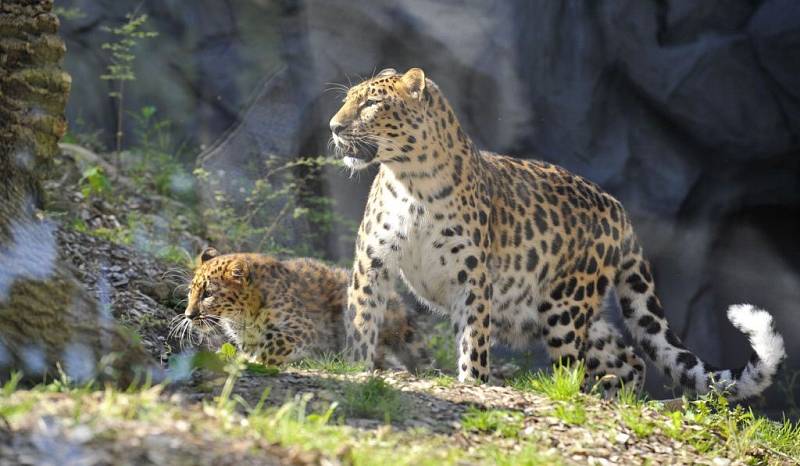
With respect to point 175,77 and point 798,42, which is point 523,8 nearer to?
point 798,42

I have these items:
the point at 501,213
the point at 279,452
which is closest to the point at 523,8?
the point at 501,213

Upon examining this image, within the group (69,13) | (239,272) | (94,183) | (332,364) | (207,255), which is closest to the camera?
(332,364)

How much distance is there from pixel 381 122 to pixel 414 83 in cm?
46

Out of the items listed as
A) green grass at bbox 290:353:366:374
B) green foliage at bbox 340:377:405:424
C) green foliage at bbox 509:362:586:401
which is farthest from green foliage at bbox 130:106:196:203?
green foliage at bbox 340:377:405:424

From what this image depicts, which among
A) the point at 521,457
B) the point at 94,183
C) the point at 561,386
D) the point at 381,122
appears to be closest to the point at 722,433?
the point at 561,386

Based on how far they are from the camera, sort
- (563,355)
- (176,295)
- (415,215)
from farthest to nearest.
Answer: (176,295), (563,355), (415,215)

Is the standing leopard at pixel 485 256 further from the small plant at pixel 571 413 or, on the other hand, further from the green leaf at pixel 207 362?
the green leaf at pixel 207 362

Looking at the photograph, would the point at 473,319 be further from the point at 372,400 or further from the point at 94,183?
the point at 94,183

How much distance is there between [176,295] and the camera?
10.6 meters

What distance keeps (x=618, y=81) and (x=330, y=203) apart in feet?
13.1

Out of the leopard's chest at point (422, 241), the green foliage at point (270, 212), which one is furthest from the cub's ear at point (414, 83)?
the green foliage at point (270, 212)

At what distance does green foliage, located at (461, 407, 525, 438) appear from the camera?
6.95 meters

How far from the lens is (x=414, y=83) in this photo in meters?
9.09

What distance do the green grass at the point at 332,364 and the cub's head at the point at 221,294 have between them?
0.74 meters
